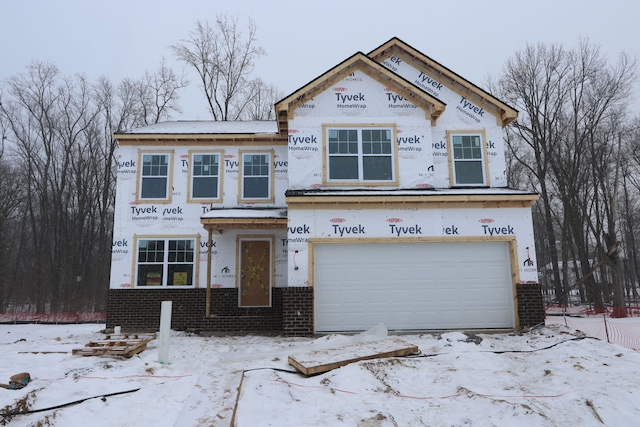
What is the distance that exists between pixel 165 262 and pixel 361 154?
7.18 metres

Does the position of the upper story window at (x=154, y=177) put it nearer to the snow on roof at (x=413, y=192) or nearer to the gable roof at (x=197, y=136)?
the gable roof at (x=197, y=136)

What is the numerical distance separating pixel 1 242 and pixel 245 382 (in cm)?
3066

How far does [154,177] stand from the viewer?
14156 millimetres

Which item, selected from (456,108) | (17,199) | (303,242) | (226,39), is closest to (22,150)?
(17,199)

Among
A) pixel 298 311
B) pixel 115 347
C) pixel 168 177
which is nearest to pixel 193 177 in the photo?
pixel 168 177

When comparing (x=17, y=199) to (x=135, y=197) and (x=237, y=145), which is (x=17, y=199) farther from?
(x=237, y=145)

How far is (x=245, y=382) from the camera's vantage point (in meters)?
6.39

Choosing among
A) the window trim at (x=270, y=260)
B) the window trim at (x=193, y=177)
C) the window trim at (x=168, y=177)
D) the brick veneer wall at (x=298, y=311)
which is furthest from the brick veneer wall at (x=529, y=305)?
the window trim at (x=168, y=177)

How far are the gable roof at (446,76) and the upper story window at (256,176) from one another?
17.2 feet

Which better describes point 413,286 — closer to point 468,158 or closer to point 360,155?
point 360,155

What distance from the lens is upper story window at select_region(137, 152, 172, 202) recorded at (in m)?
14.0

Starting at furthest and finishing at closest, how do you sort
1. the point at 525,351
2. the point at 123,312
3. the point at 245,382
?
the point at 123,312 → the point at 525,351 → the point at 245,382

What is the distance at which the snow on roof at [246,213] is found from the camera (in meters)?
12.4

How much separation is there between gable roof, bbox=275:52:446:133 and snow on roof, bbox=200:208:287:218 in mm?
2838
